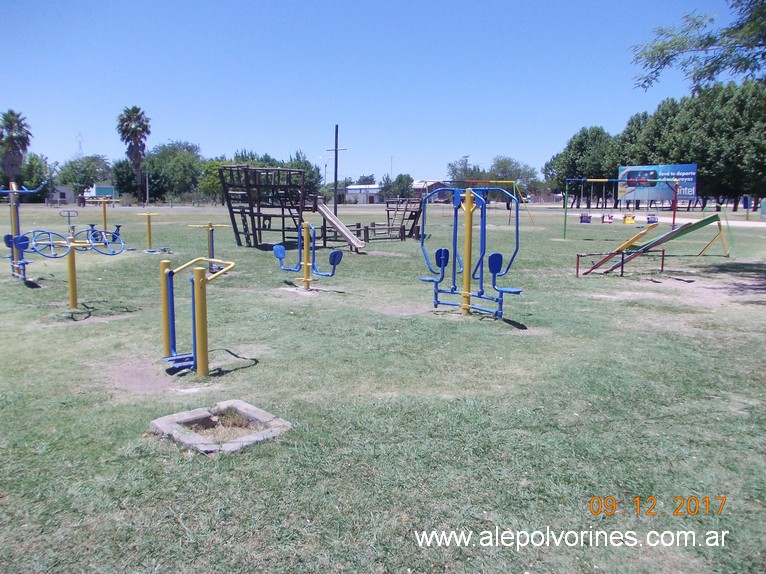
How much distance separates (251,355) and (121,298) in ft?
15.9

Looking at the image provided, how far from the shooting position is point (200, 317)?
20.0 feet

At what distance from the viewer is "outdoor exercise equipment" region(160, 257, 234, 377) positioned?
6.10 meters

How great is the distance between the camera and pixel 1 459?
410 cm

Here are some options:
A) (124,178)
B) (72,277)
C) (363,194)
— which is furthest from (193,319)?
(363,194)

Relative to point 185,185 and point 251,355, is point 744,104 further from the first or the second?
point 185,185

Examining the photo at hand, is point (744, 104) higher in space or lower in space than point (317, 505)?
higher

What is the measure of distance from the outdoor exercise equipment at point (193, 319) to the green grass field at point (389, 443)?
0.23 meters

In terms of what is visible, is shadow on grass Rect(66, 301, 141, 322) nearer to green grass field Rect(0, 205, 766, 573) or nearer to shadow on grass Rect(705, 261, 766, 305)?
green grass field Rect(0, 205, 766, 573)

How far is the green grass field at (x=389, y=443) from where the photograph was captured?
3.19 m

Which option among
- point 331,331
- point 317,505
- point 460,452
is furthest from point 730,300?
point 317,505

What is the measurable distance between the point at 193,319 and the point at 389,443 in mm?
2671

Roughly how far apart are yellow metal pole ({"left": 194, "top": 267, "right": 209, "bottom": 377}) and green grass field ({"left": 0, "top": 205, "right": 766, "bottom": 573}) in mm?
174

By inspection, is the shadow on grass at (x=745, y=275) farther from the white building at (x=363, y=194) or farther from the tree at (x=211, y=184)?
the white building at (x=363, y=194)
